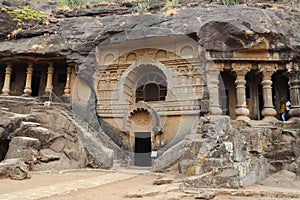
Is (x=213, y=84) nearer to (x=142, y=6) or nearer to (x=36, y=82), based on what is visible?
(x=142, y=6)

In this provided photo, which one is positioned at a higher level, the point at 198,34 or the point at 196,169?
the point at 198,34

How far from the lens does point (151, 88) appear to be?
15922mm

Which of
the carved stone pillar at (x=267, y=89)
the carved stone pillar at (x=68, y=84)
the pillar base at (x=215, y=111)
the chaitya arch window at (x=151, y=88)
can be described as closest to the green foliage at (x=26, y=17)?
the carved stone pillar at (x=68, y=84)

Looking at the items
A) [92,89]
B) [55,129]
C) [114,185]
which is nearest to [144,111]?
[92,89]

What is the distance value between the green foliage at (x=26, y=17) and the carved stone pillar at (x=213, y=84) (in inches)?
449

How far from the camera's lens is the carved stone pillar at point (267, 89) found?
40.1ft

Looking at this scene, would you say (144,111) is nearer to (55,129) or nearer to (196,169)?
(55,129)

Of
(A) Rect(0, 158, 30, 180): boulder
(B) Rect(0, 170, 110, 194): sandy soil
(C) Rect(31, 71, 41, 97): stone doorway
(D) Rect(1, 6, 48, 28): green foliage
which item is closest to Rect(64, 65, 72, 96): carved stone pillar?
(C) Rect(31, 71, 41, 97): stone doorway

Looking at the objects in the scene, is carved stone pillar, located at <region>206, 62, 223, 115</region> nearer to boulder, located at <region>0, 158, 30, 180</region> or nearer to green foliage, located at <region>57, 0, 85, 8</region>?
boulder, located at <region>0, 158, 30, 180</region>

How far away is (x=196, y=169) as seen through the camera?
26.2 feet

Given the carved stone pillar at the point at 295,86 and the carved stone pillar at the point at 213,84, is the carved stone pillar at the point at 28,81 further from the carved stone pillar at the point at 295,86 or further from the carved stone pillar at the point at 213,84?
the carved stone pillar at the point at 295,86

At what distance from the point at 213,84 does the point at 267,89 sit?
2672 mm

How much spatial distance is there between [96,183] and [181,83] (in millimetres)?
7652

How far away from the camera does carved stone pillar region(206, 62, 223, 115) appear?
484 inches
